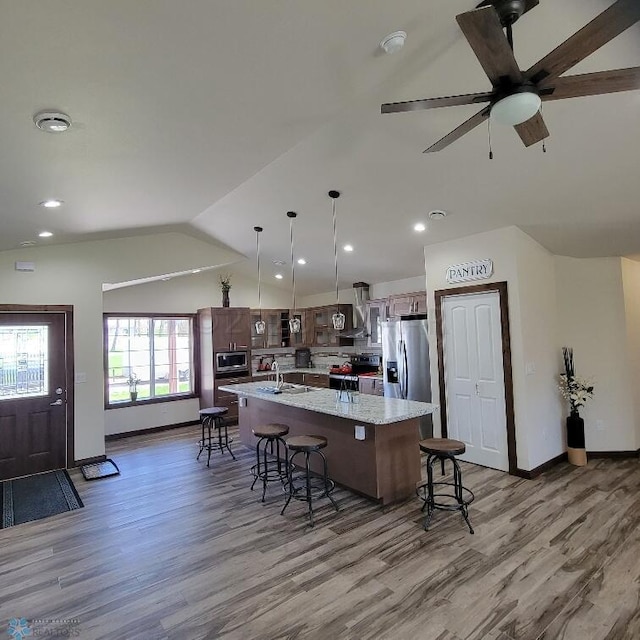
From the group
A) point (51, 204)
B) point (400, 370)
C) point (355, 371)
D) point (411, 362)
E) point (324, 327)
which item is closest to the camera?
point (51, 204)

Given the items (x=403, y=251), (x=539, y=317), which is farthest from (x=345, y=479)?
(x=403, y=251)

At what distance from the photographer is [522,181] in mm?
3584

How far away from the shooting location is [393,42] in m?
2.11

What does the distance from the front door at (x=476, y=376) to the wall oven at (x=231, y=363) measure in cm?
408

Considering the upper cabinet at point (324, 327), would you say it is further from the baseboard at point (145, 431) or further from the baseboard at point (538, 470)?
the baseboard at point (538, 470)

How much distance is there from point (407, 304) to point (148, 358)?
469 cm

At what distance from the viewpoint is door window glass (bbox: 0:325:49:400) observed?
4.91 meters

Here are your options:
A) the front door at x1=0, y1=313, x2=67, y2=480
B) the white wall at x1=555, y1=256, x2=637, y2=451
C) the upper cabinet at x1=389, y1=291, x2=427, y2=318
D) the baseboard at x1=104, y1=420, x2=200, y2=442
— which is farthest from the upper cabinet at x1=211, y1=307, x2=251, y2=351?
the white wall at x1=555, y1=256, x2=637, y2=451

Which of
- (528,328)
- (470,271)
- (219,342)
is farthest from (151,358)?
(528,328)

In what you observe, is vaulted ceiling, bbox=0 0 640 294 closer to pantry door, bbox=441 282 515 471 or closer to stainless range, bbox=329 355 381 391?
pantry door, bbox=441 282 515 471

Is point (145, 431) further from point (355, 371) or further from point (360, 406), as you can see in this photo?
point (360, 406)

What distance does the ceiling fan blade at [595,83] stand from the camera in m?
1.62

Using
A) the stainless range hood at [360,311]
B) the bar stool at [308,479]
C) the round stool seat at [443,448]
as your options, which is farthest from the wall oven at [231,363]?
the round stool seat at [443,448]

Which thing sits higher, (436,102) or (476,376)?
(436,102)
